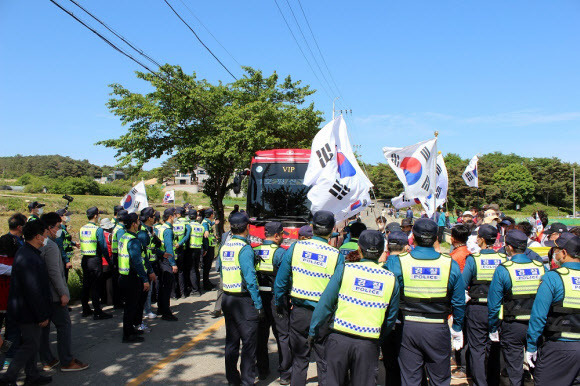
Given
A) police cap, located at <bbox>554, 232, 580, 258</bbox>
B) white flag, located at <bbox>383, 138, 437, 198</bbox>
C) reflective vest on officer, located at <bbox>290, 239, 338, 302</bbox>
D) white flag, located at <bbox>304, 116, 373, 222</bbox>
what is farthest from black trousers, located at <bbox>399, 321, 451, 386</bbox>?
white flag, located at <bbox>383, 138, 437, 198</bbox>

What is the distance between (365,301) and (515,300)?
2.06 metres

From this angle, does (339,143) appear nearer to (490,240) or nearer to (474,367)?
(490,240)

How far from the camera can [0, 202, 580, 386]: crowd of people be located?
335cm

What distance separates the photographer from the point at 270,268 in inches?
203

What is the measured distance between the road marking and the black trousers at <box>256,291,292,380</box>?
1.33 meters

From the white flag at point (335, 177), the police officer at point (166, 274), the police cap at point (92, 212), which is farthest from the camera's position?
the police cap at point (92, 212)

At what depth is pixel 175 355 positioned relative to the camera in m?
5.75

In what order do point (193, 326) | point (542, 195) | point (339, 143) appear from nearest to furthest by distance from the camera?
point (339, 143)
point (193, 326)
point (542, 195)

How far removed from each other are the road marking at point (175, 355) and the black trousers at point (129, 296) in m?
0.90

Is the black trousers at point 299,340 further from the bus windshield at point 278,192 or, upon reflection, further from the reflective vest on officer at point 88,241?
the bus windshield at point 278,192

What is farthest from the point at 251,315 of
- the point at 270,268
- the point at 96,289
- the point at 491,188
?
the point at 491,188

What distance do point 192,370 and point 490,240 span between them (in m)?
4.15

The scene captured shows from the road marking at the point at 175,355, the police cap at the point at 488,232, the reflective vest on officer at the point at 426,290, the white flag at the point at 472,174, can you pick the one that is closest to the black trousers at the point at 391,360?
the reflective vest on officer at the point at 426,290

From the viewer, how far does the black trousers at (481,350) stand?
461cm
